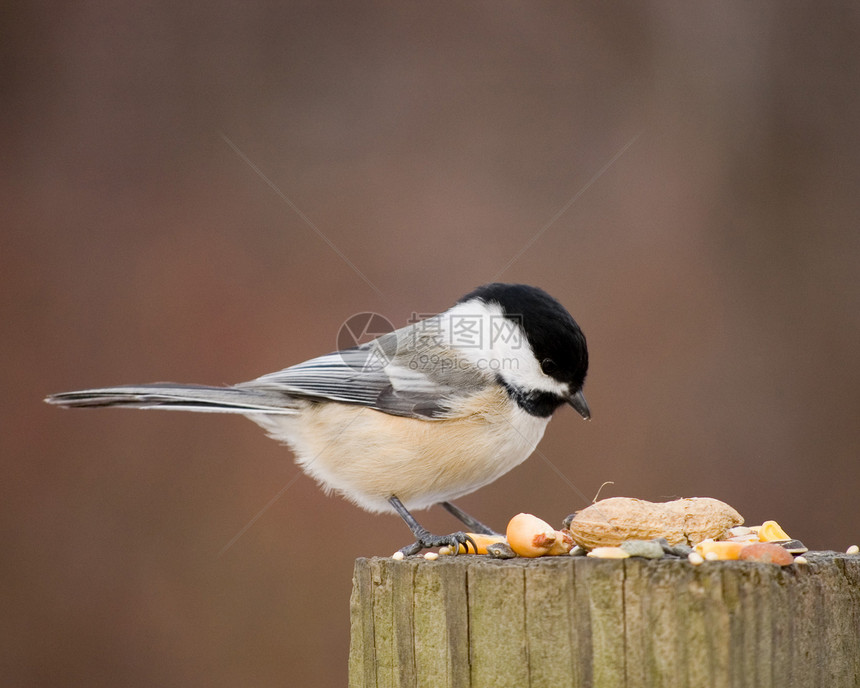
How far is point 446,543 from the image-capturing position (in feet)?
4.65

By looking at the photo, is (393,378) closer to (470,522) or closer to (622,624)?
(470,522)

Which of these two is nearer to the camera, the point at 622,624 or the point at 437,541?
the point at 622,624

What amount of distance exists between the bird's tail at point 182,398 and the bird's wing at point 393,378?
34 mm

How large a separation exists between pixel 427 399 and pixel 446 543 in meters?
0.37

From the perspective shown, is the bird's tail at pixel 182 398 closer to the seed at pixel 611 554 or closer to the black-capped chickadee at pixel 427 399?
the black-capped chickadee at pixel 427 399

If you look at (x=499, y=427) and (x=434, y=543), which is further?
(x=499, y=427)

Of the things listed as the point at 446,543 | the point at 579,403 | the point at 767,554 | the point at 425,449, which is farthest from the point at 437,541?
the point at 767,554

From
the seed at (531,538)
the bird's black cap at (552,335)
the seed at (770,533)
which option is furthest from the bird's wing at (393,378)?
the seed at (770,533)

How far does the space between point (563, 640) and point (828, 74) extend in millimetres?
2823

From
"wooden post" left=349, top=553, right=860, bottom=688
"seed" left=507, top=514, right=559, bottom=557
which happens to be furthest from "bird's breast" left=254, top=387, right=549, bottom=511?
"wooden post" left=349, top=553, right=860, bottom=688

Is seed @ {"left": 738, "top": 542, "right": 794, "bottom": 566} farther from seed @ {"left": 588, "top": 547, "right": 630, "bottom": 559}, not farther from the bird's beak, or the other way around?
the bird's beak

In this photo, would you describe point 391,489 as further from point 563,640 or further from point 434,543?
point 563,640

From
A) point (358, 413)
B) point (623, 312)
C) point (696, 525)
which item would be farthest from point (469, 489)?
point (623, 312)

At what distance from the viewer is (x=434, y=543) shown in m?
1.44
